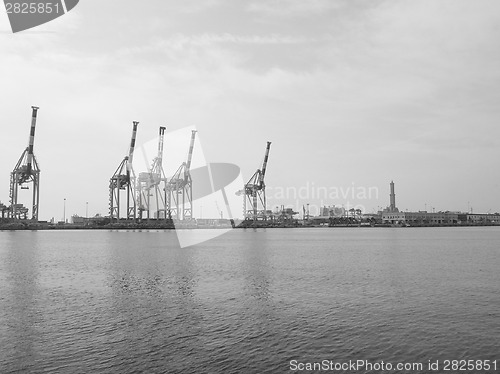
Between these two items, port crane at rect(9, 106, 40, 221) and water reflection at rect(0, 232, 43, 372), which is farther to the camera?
port crane at rect(9, 106, 40, 221)

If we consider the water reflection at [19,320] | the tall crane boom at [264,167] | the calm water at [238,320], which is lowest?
the calm water at [238,320]

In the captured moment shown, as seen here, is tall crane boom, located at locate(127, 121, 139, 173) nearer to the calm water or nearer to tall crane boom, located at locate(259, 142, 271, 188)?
tall crane boom, located at locate(259, 142, 271, 188)

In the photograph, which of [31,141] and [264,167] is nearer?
[31,141]

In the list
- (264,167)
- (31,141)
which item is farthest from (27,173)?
(264,167)

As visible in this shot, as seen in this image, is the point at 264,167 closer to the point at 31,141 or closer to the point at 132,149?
the point at 132,149

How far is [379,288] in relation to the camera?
983 inches

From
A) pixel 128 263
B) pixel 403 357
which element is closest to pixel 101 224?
Result: pixel 128 263

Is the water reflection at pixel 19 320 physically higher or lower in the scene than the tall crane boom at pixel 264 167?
lower

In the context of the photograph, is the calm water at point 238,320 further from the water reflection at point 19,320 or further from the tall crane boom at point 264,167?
the tall crane boom at point 264,167

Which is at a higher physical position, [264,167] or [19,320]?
[264,167]

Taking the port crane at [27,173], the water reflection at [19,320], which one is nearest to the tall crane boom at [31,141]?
the port crane at [27,173]

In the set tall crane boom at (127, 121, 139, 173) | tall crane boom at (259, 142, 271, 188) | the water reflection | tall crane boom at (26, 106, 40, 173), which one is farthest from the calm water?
tall crane boom at (259, 142, 271, 188)

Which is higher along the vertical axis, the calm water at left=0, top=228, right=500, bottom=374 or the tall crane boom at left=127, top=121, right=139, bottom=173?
the tall crane boom at left=127, top=121, right=139, bottom=173

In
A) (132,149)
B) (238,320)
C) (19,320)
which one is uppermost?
(132,149)
